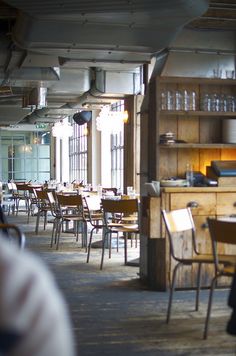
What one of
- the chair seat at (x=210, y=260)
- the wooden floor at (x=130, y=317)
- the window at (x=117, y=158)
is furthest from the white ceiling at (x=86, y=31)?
the window at (x=117, y=158)

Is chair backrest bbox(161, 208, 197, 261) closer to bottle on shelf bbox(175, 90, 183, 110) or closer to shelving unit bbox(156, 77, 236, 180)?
shelving unit bbox(156, 77, 236, 180)

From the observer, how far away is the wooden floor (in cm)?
363

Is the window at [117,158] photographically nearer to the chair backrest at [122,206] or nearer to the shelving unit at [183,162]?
the chair backrest at [122,206]

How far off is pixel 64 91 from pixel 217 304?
678 centimetres

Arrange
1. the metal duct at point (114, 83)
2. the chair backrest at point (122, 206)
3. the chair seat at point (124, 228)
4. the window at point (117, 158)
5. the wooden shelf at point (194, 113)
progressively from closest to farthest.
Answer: the wooden shelf at point (194, 113) → the chair backrest at point (122, 206) → the chair seat at point (124, 228) → the metal duct at point (114, 83) → the window at point (117, 158)

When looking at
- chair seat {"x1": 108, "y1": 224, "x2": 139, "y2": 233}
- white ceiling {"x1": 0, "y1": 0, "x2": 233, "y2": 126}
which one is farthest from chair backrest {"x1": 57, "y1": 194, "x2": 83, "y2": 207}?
white ceiling {"x1": 0, "y1": 0, "x2": 233, "y2": 126}

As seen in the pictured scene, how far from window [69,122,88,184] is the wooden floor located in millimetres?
10104

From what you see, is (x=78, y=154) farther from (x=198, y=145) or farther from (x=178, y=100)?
(x=198, y=145)

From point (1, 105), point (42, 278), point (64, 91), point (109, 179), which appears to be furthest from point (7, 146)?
point (42, 278)

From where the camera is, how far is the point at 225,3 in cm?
602

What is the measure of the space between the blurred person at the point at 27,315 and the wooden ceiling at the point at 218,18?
19.1 feet

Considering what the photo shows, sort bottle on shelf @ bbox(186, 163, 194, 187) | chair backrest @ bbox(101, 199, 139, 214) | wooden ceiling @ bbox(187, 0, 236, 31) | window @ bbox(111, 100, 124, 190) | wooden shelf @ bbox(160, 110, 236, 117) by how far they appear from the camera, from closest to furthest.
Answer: bottle on shelf @ bbox(186, 163, 194, 187)
wooden shelf @ bbox(160, 110, 236, 117)
wooden ceiling @ bbox(187, 0, 236, 31)
chair backrest @ bbox(101, 199, 139, 214)
window @ bbox(111, 100, 124, 190)

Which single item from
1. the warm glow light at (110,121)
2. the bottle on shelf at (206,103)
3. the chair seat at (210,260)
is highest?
the warm glow light at (110,121)

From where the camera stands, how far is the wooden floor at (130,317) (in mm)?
3629
